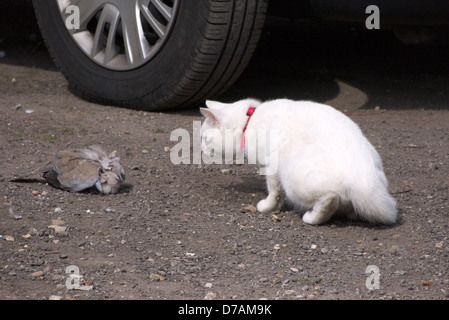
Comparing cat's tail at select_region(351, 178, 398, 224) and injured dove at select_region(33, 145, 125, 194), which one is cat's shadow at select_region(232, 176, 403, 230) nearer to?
cat's tail at select_region(351, 178, 398, 224)

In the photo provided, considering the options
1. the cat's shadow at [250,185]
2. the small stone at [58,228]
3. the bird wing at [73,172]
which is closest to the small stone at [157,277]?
the small stone at [58,228]

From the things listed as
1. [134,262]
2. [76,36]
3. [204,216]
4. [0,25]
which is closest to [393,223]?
[204,216]

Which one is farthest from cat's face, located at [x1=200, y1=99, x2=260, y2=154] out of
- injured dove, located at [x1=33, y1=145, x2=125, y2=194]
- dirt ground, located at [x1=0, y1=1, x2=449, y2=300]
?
injured dove, located at [x1=33, y1=145, x2=125, y2=194]

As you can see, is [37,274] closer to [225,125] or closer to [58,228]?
[58,228]

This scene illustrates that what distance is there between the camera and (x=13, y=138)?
15.5ft

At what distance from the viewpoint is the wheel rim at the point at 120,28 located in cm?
512

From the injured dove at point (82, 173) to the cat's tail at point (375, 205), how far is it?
54.4 inches

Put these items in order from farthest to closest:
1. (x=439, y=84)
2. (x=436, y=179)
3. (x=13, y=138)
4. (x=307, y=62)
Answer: (x=307, y=62), (x=439, y=84), (x=13, y=138), (x=436, y=179)

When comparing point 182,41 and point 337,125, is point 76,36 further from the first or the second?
point 337,125

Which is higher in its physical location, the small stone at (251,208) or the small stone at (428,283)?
the small stone at (251,208)

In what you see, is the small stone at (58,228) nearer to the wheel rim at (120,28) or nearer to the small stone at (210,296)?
the small stone at (210,296)

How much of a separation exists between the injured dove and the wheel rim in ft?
4.90

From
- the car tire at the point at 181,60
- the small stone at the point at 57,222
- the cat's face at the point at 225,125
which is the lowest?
the small stone at the point at 57,222

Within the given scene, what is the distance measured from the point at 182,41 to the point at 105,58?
725mm
